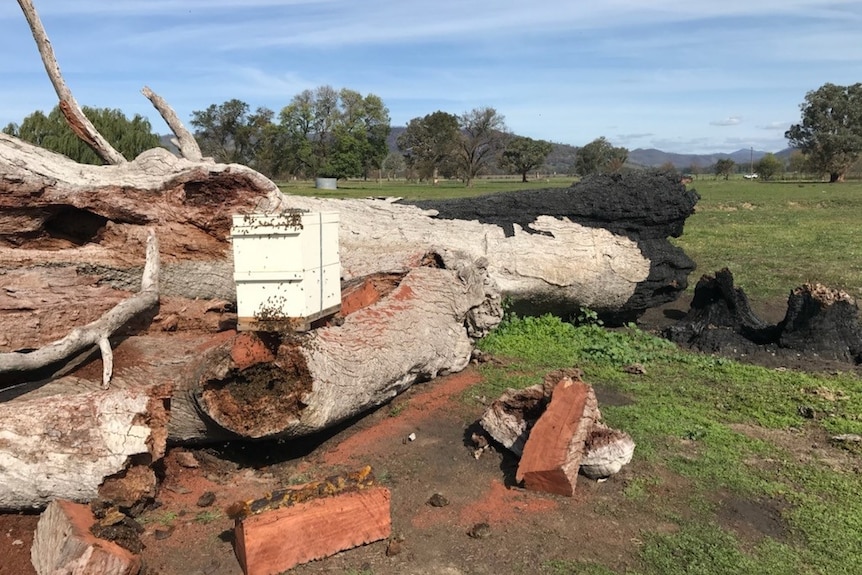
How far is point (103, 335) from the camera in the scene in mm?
4426

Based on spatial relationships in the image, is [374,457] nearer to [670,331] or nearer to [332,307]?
[332,307]

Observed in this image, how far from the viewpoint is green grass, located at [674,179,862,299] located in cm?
1104

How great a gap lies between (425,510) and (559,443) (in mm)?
940

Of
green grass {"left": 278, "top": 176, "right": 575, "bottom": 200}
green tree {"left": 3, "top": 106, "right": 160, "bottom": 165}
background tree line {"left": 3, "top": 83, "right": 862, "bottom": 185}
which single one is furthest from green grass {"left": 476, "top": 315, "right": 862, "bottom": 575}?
background tree line {"left": 3, "top": 83, "right": 862, "bottom": 185}

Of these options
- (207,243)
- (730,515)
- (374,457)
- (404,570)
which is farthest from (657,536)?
(207,243)

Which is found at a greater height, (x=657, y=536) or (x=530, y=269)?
(x=530, y=269)

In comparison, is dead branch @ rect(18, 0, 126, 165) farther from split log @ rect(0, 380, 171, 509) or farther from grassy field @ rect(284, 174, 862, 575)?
grassy field @ rect(284, 174, 862, 575)

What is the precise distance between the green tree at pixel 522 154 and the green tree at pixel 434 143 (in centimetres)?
670

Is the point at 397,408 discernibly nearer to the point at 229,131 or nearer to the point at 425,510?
the point at 425,510

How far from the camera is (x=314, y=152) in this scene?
7544 cm

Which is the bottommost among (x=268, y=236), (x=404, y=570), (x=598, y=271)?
(x=404, y=570)

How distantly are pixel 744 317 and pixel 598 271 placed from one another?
70.5 inches

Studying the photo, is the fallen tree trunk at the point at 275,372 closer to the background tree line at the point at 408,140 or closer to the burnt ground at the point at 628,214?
the burnt ground at the point at 628,214

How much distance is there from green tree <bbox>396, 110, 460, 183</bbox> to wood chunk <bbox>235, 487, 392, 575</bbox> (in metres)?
77.5
